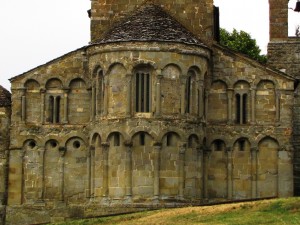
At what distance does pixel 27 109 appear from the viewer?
5384cm

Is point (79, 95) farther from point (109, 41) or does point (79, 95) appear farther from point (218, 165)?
point (218, 165)

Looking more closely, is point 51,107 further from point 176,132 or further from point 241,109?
point 241,109

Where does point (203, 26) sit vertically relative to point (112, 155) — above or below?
above

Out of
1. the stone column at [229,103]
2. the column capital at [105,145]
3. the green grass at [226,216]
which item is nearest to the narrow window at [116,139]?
the column capital at [105,145]

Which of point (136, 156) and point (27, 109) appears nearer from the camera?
point (136, 156)

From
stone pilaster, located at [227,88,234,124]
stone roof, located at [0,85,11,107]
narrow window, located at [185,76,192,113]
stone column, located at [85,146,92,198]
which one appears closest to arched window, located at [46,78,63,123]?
stone roof, located at [0,85,11,107]

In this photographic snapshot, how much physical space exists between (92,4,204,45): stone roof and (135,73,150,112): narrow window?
163 cm

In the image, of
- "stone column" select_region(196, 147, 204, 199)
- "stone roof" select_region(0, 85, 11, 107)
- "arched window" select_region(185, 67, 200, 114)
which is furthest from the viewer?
"stone roof" select_region(0, 85, 11, 107)

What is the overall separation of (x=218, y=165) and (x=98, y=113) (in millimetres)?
6076

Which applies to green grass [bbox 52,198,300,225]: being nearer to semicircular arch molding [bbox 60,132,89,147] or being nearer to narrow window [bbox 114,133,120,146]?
narrow window [bbox 114,133,120,146]

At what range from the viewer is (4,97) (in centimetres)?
5488

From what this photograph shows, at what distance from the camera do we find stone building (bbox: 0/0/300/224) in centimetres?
5009

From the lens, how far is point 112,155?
50.3 metres

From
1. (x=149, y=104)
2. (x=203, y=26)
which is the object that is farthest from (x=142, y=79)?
(x=203, y=26)
